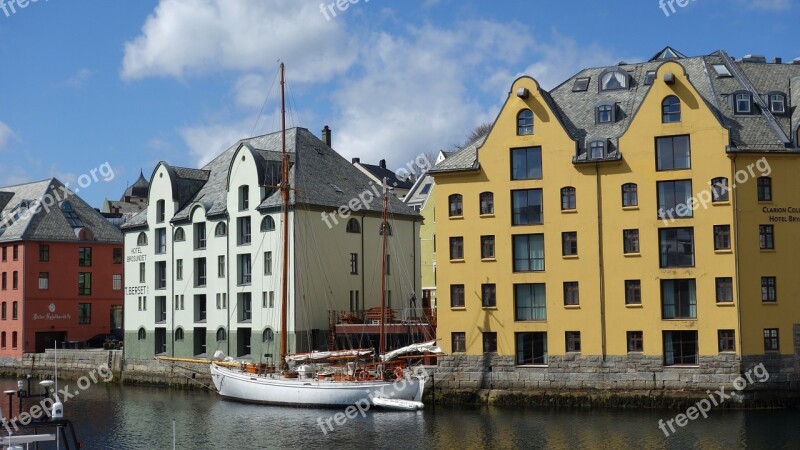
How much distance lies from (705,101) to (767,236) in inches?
336

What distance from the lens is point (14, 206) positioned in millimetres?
98188

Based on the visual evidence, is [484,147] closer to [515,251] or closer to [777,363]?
[515,251]

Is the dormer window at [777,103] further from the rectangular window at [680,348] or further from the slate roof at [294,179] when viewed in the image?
the slate roof at [294,179]

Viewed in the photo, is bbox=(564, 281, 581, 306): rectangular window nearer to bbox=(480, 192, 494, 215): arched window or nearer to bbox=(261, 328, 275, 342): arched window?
bbox=(480, 192, 494, 215): arched window

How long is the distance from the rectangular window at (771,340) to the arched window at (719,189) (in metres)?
7.73

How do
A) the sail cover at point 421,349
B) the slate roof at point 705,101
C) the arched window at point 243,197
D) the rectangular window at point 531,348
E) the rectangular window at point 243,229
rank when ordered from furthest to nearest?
the arched window at point 243,197, the rectangular window at point 243,229, the sail cover at point 421,349, the rectangular window at point 531,348, the slate roof at point 705,101

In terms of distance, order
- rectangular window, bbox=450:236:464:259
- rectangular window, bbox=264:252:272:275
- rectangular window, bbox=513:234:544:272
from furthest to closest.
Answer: rectangular window, bbox=264:252:272:275 < rectangular window, bbox=450:236:464:259 < rectangular window, bbox=513:234:544:272

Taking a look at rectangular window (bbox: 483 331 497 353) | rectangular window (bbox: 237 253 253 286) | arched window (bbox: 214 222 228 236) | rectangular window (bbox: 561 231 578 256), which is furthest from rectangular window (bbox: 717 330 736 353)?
arched window (bbox: 214 222 228 236)

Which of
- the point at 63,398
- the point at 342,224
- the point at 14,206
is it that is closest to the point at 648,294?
the point at 342,224

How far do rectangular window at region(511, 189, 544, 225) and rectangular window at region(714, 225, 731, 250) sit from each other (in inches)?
402

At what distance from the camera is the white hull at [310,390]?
182ft

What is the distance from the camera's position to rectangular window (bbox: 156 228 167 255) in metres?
79.2

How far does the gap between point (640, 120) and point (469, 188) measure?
1131 cm

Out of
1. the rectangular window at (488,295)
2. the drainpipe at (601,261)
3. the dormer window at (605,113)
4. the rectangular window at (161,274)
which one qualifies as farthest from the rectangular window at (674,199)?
the rectangular window at (161,274)
